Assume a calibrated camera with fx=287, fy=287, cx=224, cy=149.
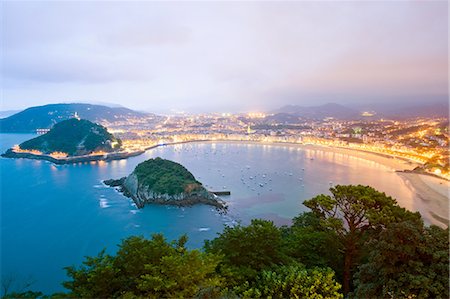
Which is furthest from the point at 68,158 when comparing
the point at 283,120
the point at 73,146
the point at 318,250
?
the point at 283,120

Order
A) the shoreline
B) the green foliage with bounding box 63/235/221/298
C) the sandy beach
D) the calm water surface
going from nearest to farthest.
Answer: the green foliage with bounding box 63/235/221/298
the calm water surface
the sandy beach
the shoreline

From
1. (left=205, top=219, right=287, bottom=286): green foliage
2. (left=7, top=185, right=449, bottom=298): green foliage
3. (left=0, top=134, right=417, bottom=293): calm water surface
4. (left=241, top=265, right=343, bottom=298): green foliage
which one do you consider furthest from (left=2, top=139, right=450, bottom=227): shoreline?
(left=241, top=265, right=343, bottom=298): green foliage

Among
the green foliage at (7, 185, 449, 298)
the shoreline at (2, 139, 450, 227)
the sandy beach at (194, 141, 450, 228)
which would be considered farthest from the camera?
the shoreline at (2, 139, 450, 227)

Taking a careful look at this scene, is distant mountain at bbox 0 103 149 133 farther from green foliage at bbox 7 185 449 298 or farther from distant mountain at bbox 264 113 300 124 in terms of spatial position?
green foliage at bbox 7 185 449 298

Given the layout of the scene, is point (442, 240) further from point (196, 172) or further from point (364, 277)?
point (196, 172)

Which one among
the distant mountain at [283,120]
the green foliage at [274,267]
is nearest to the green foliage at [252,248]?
the green foliage at [274,267]

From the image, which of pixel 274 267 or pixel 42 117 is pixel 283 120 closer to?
pixel 42 117

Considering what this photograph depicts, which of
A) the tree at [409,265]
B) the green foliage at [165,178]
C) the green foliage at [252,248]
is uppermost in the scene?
the tree at [409,265]

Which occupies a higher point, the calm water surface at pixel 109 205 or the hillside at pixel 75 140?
the hillside at pixel 75 140

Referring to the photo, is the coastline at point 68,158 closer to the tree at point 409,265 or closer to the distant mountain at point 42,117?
the distant mountain at point 42,117
